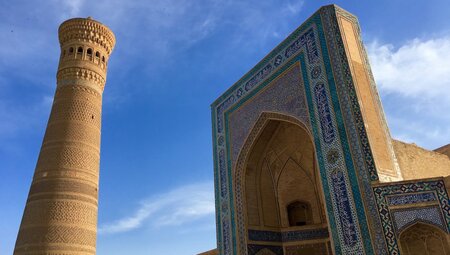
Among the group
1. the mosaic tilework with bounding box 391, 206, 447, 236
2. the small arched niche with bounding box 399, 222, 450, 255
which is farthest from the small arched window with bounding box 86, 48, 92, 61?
the small arched niche with bounding box 399, 222, 450, 255

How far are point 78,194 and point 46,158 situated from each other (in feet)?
3.90

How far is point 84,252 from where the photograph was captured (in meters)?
8.16

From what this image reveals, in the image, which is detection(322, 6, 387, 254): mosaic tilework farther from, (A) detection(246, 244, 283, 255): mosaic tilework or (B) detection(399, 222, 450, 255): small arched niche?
(A) detection(246, 244, 283, 255): mosaic tilework

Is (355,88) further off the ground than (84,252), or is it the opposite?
(355,88)

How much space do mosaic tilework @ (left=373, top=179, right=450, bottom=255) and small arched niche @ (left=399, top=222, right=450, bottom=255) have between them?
10 cm

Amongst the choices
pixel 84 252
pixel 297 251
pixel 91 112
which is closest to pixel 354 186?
pixel 297 251

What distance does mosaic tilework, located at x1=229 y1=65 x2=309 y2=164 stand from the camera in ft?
20.2

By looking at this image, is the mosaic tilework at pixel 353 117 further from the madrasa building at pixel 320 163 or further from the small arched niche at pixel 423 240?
the small arched niche at pixel 423 240

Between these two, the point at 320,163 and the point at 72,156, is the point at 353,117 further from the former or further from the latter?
the point at 72,156

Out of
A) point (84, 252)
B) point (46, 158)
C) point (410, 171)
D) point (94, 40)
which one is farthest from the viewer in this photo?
point (94, 40)

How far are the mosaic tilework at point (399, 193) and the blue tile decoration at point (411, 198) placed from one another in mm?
11

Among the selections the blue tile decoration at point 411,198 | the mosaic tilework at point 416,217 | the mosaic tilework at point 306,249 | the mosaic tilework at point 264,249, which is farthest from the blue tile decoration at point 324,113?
the mosaic tilework at point 306,249

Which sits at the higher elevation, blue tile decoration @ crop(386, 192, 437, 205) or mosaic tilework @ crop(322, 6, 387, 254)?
mosaic tilework @ crop(322, 6, 387, 254)

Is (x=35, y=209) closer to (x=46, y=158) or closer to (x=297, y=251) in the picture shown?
(x=46, y=158)
